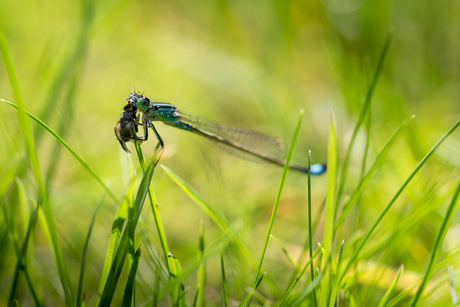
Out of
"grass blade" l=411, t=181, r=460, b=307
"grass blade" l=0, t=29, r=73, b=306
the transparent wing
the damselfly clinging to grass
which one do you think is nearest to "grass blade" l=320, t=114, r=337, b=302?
"grass blade" l=411, t=181, r=460, b=307

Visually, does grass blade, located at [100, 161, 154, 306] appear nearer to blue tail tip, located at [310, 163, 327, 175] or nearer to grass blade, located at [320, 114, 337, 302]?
grass blade, located at [320, 114, 337, 302]

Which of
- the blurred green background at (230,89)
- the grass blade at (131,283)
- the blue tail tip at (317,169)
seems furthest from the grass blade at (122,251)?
the blue tail tip at (317,169)

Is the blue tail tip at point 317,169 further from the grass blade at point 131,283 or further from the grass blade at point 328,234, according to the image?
the grass blade at point 131,283

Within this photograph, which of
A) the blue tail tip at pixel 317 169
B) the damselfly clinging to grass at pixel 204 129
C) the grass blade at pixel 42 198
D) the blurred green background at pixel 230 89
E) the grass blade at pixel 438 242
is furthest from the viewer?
the blue tail tip at pixel 317 169

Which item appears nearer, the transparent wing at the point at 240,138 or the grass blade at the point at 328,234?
the grass blade at the point at 328,234

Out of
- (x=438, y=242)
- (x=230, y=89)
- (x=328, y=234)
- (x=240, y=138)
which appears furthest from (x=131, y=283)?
(x=230, y=89)

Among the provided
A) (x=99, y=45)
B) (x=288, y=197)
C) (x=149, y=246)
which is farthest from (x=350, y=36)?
(x=149, y=246)
